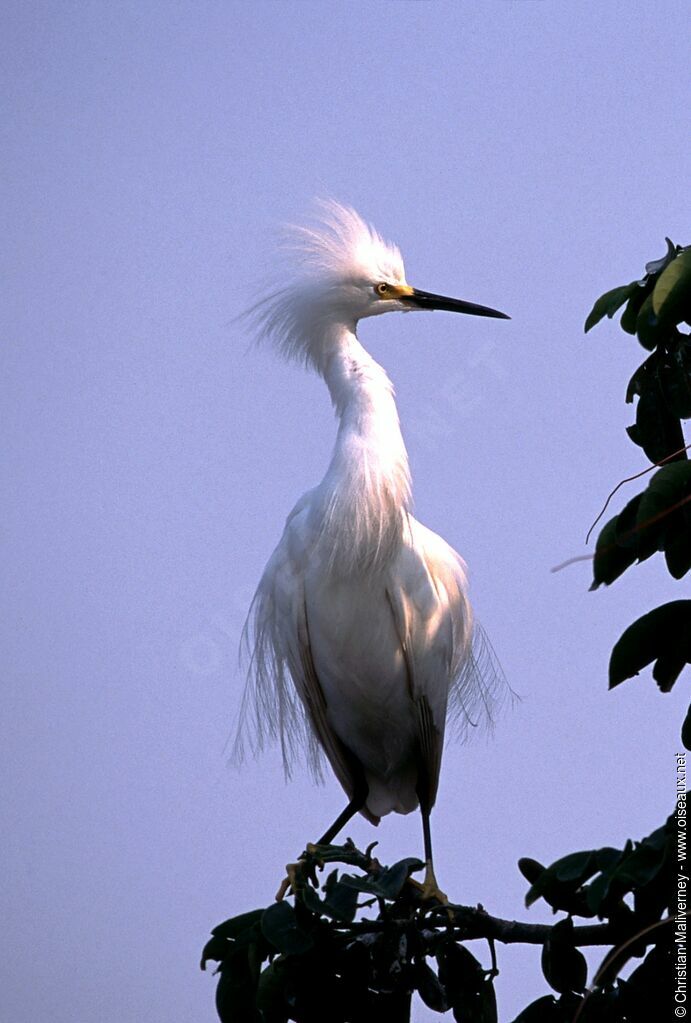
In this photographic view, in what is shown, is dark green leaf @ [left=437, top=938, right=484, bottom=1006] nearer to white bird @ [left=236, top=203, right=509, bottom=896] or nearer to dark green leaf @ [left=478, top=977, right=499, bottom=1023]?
dark green leaf @ [left=478, top=977, right=499, bottom=1023]

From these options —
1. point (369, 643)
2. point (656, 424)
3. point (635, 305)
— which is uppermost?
point (369, 643)

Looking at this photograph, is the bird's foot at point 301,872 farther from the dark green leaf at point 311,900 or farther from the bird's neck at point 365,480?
the bird's neck at point 365,480

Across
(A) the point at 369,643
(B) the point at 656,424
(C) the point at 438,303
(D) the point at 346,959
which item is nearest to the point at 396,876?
(D) the point at 346,959

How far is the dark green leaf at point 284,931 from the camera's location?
2.12 m

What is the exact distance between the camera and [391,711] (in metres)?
3.69

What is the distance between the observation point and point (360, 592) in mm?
3572

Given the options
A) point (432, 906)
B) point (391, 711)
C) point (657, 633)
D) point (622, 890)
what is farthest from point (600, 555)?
point (391, 711)

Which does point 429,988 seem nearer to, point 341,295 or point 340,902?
point 340,902

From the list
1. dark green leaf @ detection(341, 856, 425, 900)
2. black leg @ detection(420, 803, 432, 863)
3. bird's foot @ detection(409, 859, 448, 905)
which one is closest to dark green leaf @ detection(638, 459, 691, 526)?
dark green leaf @ detection(341, 856, 425, 900)

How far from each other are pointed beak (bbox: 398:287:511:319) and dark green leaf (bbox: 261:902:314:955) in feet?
7.23

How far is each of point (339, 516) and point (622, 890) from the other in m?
2.05

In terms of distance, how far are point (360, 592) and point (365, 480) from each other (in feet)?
1.06

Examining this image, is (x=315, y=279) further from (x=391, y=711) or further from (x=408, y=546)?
(x=391, y=711)

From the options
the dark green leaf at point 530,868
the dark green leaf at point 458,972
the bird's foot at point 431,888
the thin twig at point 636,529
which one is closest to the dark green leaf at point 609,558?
the thin twig at point 636,529
